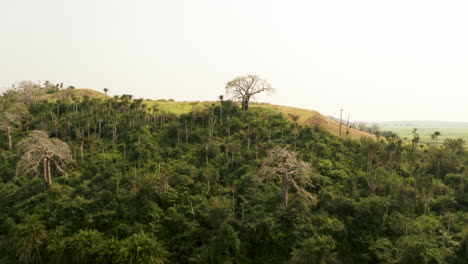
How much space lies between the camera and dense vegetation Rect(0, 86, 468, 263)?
106ft

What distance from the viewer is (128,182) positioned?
43781 millimetres

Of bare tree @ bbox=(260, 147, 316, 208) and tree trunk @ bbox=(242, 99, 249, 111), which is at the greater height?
tree trunk @ bbox=(242, 99, 249, 111)

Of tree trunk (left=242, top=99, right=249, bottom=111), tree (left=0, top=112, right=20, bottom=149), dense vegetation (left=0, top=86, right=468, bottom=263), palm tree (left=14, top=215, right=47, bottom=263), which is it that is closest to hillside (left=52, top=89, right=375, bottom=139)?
tree trunk (left=242, top=99, right=249, bottom=111)

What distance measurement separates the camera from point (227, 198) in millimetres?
40812

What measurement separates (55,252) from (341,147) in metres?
51.4

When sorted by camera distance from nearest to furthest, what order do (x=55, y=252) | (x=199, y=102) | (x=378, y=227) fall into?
1. (x=55, y=252)
2. (x=378, y=227)
3. (x=199, y=102)

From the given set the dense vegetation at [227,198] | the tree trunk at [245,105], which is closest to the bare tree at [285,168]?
the dense vegetation at [227,198]

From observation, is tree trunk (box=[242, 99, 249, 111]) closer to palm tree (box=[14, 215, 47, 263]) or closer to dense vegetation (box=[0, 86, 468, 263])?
dense vegetation (box=[0, 86, 468, 263])

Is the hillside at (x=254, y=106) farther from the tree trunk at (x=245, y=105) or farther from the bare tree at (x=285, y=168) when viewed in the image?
the bare tree at (x=285, y=168)

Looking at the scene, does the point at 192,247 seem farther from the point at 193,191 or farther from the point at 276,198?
the point at 276,198

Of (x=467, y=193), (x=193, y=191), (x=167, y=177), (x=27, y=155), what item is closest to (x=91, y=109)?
(x=27, y=155)

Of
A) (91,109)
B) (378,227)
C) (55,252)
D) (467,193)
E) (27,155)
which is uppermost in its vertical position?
(91,109)

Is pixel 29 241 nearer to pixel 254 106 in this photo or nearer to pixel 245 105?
pixel 245 105

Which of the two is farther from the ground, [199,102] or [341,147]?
[199,102]
